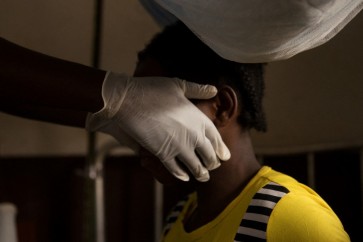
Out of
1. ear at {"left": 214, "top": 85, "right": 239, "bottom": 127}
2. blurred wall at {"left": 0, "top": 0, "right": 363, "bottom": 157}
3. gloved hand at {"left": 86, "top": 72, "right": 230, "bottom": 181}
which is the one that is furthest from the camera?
blurred wall at {"left": 0, "top": 0, "right": 363, "bottom": 157}

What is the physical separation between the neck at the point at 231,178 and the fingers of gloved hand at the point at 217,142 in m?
0.05

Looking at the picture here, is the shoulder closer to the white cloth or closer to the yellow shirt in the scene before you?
the yellow shirt

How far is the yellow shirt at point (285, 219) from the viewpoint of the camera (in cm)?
76

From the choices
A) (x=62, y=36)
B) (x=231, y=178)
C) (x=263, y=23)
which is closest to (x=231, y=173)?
(x=231, y=178)

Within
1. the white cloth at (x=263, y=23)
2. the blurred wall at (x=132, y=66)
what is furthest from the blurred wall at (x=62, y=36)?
the white cloth at (x=263, y=23)

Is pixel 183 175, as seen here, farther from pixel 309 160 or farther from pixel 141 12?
pixel 141 12

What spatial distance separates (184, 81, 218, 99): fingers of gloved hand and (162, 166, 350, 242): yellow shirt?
19cm

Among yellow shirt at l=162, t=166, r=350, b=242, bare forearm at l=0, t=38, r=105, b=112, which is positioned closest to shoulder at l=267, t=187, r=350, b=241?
yellow shirt at l=162, t=166, r=350, b=242

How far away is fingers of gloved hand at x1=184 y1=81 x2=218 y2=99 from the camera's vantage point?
A: 0.84 metres

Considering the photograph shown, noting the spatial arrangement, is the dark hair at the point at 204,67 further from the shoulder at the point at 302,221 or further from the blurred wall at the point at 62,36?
the blurred wall at the point at 62,36

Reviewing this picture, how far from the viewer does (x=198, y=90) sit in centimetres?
84

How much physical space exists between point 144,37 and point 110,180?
0.50m

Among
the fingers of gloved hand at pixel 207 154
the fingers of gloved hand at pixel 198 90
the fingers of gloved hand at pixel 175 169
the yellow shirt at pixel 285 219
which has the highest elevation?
the fingers of gloved hand at pixel 198 90

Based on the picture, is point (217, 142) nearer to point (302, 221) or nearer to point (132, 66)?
point (302, 221)
